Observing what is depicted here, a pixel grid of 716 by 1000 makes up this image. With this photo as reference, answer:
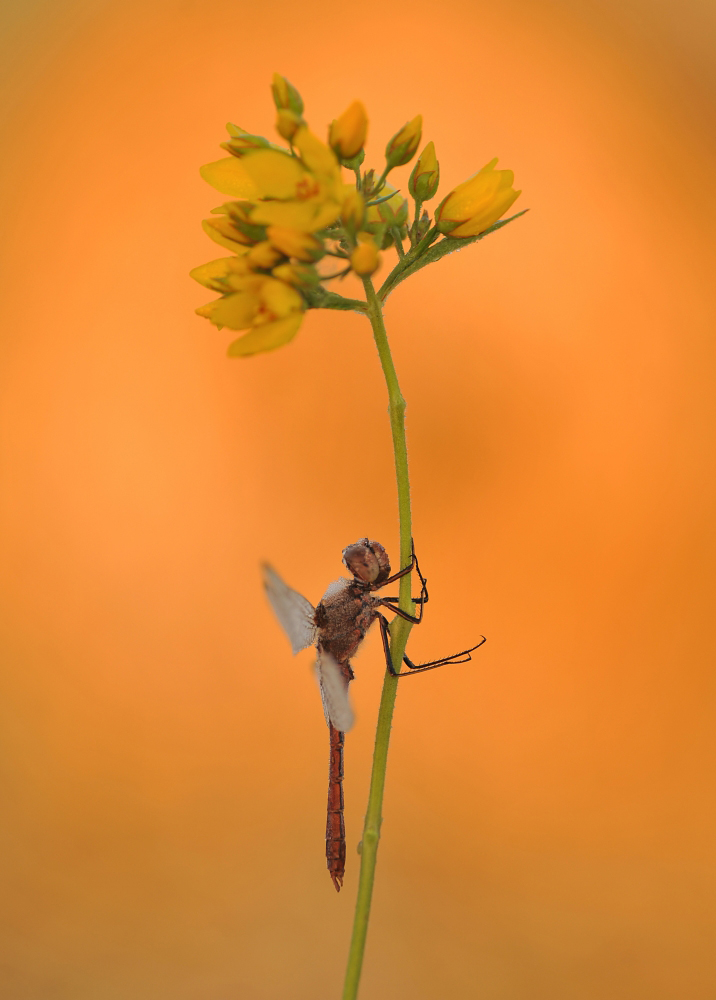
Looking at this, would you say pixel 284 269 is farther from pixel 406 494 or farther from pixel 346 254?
pixel 406 494

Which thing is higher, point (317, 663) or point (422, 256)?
point (422, 256)

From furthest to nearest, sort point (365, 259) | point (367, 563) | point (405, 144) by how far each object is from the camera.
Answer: point (367, 563)
point (405, 144)
point (365, 259)

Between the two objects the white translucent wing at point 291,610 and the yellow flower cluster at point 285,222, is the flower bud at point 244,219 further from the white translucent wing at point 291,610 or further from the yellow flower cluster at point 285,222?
the white translucent wing at point 291,610

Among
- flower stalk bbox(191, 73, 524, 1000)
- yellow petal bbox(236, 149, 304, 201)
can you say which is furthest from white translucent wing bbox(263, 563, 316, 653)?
yellow petal bbox(236, 149, 304, 201)

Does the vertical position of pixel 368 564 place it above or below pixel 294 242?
below

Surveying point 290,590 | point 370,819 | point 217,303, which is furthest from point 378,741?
point 217,303

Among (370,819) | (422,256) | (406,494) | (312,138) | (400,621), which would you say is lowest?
(370,819)

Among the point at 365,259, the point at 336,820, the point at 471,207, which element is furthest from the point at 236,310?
the point at 336,820

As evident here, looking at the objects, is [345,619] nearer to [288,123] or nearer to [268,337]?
[268,337]
